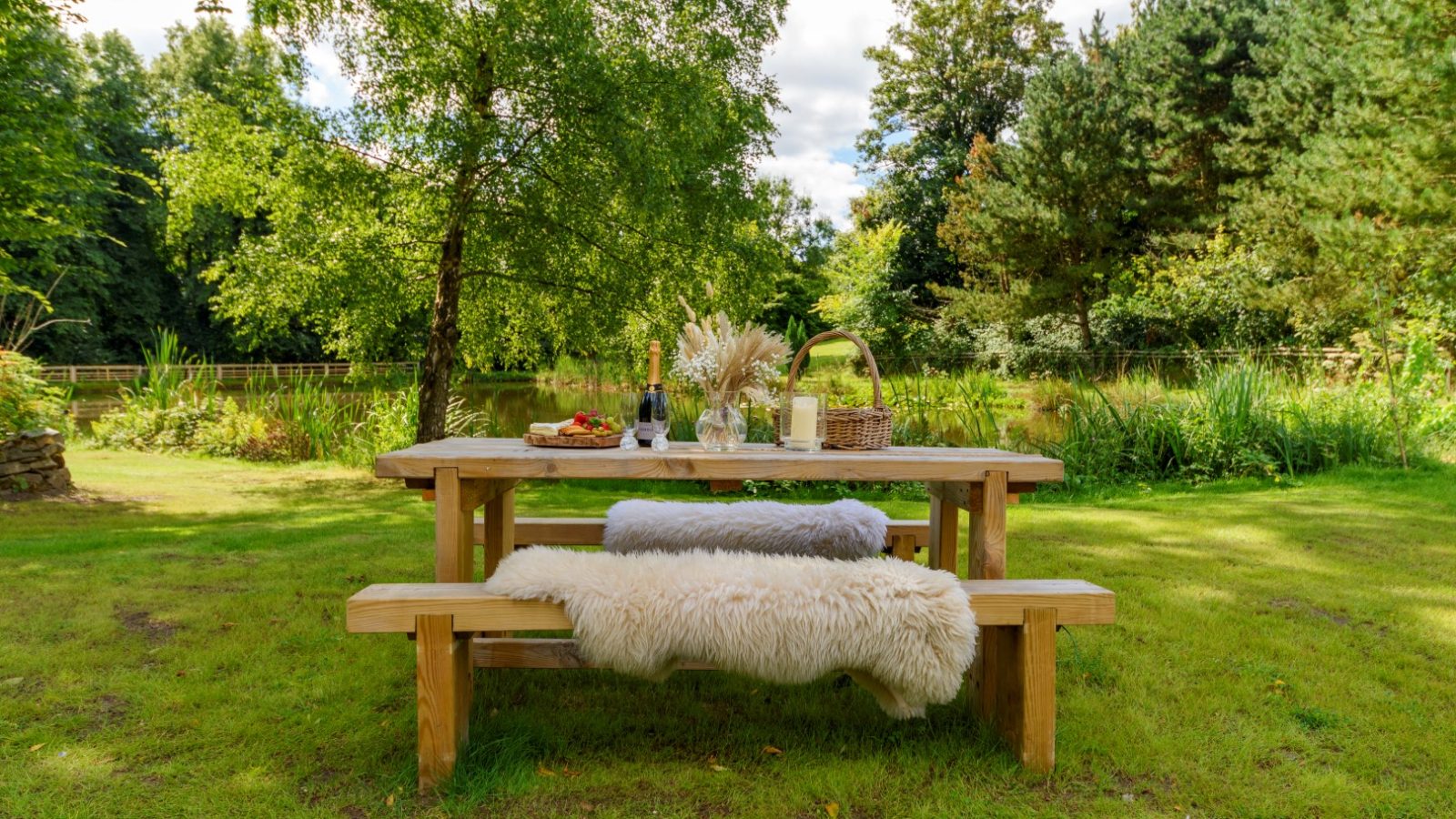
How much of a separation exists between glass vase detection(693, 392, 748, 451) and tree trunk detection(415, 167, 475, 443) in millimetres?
5019

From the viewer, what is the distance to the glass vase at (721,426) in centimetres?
249

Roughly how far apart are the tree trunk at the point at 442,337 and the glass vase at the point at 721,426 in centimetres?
502

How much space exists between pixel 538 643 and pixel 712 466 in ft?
2.36

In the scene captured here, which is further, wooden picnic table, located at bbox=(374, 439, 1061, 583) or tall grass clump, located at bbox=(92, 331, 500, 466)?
tall grass clump, located at bbox=(92, 331, 500, 466)

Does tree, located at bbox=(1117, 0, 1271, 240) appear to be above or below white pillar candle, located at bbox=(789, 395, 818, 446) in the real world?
above

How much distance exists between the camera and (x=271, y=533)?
4.86m

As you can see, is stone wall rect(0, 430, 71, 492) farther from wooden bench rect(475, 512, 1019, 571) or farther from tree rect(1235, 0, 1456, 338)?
tree rect(1235, 0, 1456, 338)

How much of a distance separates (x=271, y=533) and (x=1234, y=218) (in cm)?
1717

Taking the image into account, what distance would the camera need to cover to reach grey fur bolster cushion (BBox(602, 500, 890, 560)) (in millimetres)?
2732

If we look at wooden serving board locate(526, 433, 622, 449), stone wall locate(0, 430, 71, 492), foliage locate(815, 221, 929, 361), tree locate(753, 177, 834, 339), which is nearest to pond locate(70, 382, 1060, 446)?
wooden serving board locate(526, 433, 622, 449)

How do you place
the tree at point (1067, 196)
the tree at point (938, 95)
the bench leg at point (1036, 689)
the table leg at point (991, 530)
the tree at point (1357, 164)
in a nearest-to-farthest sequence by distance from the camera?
the bench leg at point (1036, 689) < the table leg at point (991, 530) < the tree at point (1357, 164) < the tree at point (1067, 196) < the tree at point (938, 95)

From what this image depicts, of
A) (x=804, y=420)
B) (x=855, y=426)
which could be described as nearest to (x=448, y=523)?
(x=804, y=420)

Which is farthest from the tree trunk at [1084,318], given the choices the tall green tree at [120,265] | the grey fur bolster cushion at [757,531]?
the tall green tree at [120,265]

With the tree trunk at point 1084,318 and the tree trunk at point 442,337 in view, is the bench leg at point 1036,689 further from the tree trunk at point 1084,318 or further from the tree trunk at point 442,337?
the tree trunk at point 1084,318
